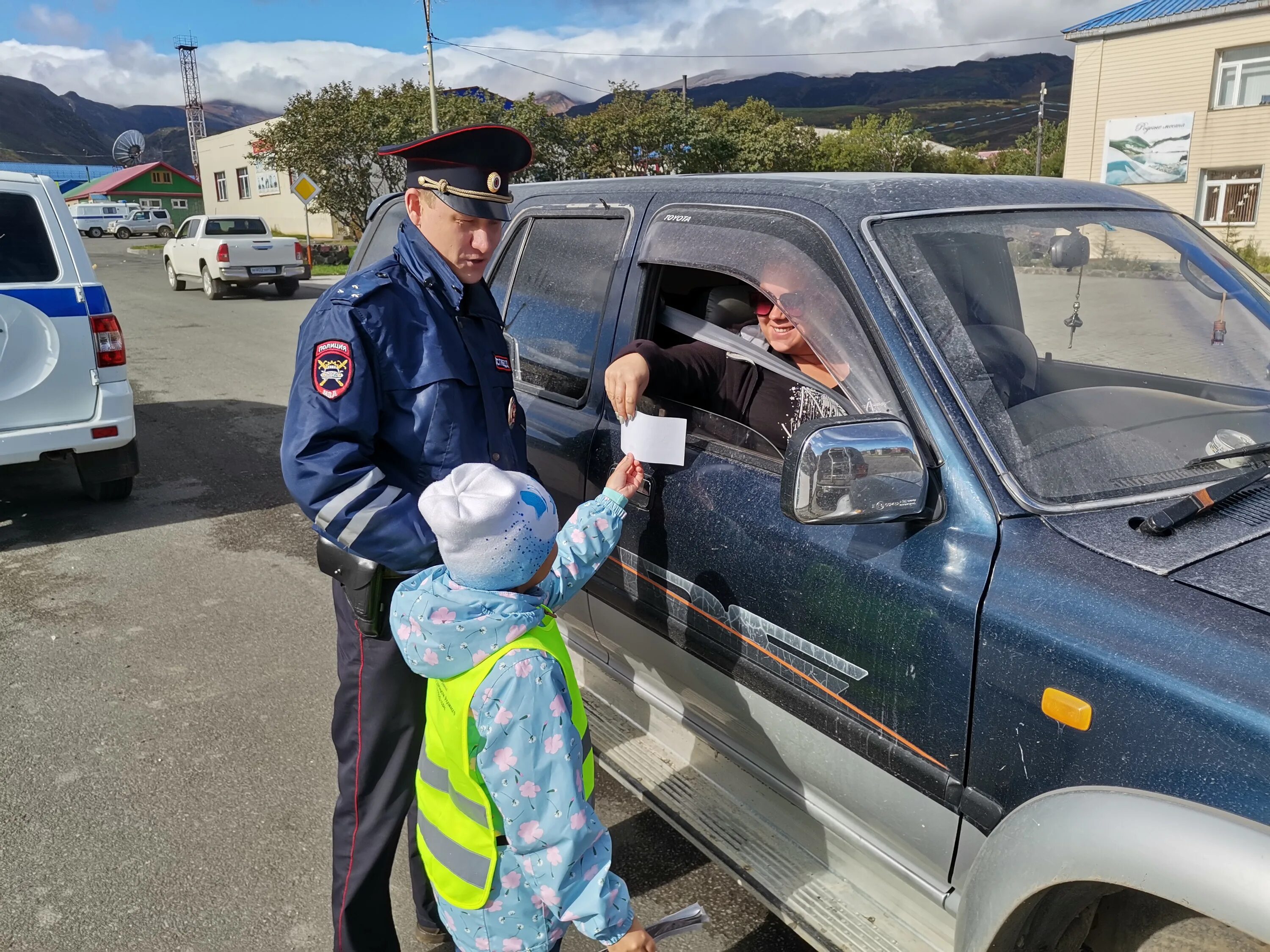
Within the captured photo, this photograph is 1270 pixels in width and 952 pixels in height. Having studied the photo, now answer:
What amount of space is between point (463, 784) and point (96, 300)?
5217 millimetres

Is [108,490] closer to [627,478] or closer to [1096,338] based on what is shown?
[627,478]

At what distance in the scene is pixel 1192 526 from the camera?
68.5 inches

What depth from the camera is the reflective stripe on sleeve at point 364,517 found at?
2.03 m

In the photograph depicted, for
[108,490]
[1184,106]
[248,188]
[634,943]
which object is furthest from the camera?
[248,188]

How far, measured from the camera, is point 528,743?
1593mm

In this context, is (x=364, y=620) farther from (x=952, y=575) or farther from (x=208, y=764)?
(x=208, y=764)

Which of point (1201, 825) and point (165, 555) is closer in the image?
point (1201, 825)

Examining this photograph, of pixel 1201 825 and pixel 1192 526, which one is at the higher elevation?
pixel 1192 526

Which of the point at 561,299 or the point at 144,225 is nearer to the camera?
the point at 561,299

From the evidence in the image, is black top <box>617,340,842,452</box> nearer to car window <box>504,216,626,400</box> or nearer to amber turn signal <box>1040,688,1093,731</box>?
car window <box>504,216,626,400</box>

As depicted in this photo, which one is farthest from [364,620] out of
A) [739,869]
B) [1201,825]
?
[1201,825]

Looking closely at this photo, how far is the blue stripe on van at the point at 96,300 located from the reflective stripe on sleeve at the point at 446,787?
4.90 m

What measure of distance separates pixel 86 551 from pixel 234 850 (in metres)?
3.40

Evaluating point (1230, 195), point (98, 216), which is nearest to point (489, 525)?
point (1230, 195)
